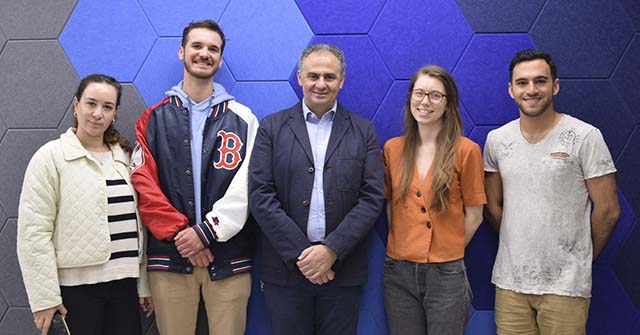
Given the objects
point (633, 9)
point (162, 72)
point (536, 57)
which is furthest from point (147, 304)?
point (633, 9)

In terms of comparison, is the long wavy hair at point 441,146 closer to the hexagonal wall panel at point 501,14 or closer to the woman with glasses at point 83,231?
the hexagonal wall panel at point 501,14

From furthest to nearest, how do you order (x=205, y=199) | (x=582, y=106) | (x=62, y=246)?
(x=582, y=106)
(x=205, y=199)
(x=62, y=246)

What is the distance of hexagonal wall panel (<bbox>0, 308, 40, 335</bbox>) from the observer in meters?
2.47

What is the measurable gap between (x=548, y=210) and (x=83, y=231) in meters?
1.93

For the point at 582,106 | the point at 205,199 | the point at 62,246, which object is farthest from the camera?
the point at 582,106

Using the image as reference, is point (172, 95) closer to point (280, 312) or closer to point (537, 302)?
point (280, 312)

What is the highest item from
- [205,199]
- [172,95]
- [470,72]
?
[470,72]

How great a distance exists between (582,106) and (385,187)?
110 centimetres

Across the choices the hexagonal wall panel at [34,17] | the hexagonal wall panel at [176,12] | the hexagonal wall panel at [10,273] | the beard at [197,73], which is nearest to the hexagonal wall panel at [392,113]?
the beard at [197,73]

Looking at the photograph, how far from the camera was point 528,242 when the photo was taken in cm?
208

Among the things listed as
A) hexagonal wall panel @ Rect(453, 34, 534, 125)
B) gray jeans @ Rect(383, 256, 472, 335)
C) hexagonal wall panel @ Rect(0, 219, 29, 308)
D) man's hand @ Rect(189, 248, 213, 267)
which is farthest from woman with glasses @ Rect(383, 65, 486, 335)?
hexagonal wall panel @ Rect(0, 219, 29, 308)

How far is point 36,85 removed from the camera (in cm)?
249

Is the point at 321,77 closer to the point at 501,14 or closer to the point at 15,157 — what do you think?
the point at 501,14

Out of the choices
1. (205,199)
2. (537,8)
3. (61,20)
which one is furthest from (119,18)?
(537,8)
